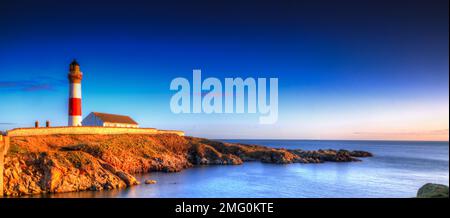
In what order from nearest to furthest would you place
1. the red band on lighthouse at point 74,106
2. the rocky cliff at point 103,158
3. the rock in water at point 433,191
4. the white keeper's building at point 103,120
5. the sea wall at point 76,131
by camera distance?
the rock in water at point 433,191, the rocky cliff at point 103,158, the sea wall at point 76,131, the red band on lighthouse at point 74,106, the white keeper's building at point 103,120

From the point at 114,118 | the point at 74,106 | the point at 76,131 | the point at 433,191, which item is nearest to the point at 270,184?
the point at 433,191

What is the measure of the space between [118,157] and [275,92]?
21244 mm

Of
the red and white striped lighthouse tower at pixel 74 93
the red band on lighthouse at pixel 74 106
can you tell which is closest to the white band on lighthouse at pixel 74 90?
the red and white striped lighthouse tower at pixel 74 93

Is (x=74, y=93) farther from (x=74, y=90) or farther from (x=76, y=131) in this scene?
(x=76, y=131)

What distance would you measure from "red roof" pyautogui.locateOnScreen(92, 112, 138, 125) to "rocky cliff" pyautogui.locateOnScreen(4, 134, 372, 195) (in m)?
7.95

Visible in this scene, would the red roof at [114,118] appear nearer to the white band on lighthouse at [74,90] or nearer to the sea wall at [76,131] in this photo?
the sea wall at [76,131]

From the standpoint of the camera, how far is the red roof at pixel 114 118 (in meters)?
54.2

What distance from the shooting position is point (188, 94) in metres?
25.8

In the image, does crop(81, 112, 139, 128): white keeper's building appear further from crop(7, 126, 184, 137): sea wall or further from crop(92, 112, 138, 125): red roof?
crop(7, 126, 184, 137): sea wall

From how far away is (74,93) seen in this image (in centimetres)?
4406

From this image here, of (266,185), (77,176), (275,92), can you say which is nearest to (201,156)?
(266,185)

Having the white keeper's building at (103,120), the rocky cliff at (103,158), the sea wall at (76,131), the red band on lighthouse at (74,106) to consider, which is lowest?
the rocky cliff at (103,158)

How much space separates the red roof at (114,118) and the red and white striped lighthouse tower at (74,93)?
8422 millimetres
